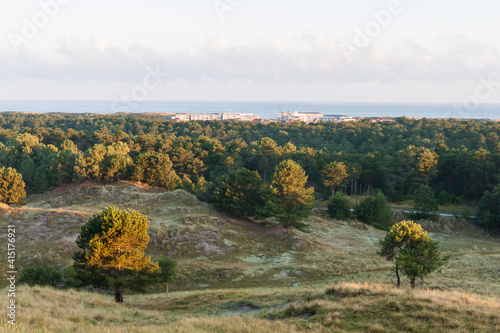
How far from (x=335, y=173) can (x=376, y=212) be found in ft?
50.0

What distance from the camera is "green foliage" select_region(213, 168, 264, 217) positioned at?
168ft

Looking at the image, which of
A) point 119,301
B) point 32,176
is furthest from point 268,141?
point 119,301

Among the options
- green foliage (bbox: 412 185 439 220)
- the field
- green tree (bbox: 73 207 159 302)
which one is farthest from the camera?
green foliage (bbox: 412 185 439 220)

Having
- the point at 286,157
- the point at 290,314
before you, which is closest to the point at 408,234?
the point at 290,314

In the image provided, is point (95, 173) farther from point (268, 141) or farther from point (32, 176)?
point (268, 141)

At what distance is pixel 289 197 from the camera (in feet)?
161

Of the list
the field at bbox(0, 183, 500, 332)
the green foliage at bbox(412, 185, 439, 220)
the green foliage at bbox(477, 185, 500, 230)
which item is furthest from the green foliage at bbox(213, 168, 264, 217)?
the green foliage at bbox(477, 185, 500, 230)

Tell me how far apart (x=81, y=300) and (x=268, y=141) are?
77810mm

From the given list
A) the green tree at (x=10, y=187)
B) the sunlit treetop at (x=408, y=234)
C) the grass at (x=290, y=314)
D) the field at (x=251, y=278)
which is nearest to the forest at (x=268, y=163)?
the field at (x=251, y=278)

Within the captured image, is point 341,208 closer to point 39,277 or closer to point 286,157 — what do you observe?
point 286,157

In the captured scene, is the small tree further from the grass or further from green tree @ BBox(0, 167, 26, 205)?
green tree @ BBox(0, 167, 26, 205)

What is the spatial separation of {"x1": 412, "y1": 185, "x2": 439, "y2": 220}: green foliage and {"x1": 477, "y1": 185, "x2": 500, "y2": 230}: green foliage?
7.42m

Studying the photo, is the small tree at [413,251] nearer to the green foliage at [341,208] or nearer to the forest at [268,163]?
the forest at [268,163]

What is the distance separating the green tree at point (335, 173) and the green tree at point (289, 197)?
2955cm
